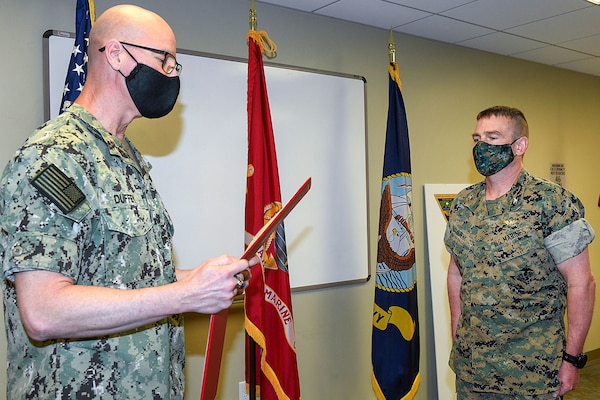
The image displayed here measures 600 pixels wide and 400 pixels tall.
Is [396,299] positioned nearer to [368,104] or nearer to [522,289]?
[522,289]

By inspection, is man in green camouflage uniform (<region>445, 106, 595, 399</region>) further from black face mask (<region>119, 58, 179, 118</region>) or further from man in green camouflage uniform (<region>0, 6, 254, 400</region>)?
black face mask (<region>119, 58, 179, 118</region>)

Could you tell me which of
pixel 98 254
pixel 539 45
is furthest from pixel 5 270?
pixel 539 45

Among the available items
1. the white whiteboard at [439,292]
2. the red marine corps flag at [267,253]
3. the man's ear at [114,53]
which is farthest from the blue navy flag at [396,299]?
the man's ear at [114,53]

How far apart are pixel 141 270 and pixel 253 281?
118cm

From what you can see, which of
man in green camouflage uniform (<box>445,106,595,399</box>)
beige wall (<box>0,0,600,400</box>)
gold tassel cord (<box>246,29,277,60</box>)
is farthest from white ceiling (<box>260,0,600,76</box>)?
man in green camouflage uniform (<box>445,106,595,399</box>)

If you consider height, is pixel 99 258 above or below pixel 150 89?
below

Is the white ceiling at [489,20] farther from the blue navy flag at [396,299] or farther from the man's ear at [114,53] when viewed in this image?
the man's ear at [114,53]

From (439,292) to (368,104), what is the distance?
1411 millimetres

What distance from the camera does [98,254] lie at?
115cm

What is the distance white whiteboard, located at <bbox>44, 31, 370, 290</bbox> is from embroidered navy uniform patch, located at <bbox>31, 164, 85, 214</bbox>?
4.12ft

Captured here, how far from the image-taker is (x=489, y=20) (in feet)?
10.7

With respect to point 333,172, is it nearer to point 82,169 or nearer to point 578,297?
point 578,297

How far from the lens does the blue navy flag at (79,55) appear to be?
198cm

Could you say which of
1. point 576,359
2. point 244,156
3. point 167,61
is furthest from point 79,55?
point 576,359
